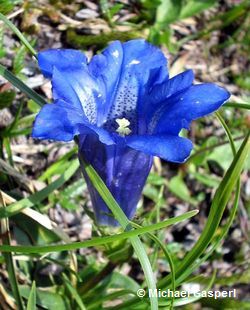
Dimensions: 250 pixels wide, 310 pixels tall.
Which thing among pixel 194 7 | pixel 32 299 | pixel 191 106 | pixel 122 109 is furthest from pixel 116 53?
pixel 194 7

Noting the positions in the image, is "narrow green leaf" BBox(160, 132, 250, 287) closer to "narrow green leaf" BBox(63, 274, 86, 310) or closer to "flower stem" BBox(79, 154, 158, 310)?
"flower stem" BBox(79, 154, 158, 310)

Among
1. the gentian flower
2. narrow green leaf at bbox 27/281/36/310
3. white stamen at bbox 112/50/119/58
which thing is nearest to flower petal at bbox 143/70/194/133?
the gentian flower

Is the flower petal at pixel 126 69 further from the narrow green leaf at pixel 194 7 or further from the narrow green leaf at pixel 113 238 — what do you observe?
the narrow green leaf at pixel 194 7

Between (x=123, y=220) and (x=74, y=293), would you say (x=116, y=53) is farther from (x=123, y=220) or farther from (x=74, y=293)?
(x=74, y=293)

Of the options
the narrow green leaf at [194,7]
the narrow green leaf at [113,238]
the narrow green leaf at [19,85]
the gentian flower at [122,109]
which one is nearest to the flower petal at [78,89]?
the gentian flower at [122,109]

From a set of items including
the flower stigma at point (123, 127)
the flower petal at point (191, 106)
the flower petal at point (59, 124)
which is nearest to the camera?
the flower petal at point (59, 124)

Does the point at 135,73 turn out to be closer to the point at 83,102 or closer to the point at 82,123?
the point at 83,102
